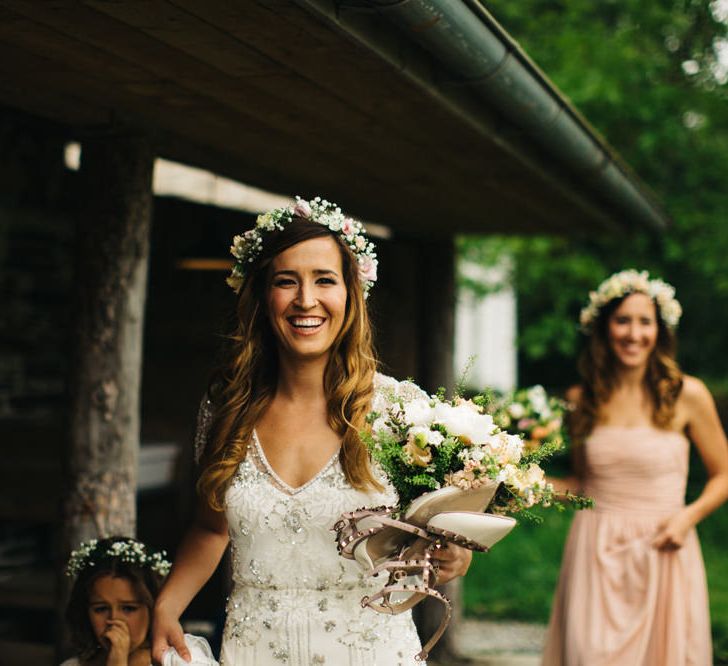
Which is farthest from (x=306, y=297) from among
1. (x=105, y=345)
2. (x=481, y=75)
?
(x=105, y=345)

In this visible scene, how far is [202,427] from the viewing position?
2936mm

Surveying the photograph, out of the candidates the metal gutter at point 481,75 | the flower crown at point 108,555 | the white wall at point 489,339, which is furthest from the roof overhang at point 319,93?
the white wall at point 489,339

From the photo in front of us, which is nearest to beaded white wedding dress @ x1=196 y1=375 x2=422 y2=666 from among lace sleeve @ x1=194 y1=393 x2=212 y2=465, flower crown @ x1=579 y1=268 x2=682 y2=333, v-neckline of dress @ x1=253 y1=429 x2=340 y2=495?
v-neckline of dress @ x1=253 y1=429 x2=340 y2=495

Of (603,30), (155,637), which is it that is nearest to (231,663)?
(155,637)

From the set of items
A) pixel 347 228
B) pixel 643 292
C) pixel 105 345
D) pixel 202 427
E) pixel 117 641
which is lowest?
pixel 117 641

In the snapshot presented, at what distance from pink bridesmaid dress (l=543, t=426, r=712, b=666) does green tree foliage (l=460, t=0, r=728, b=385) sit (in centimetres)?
524

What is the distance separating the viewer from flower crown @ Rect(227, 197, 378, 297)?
2.84m

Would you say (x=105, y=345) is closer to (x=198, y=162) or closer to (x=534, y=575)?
(x=198, y=162)

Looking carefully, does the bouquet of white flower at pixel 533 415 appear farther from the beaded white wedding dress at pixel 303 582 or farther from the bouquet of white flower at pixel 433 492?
the bouquet of white flower at pixel 433 492

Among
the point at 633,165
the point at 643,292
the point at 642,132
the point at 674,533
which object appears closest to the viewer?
the point at 674,533

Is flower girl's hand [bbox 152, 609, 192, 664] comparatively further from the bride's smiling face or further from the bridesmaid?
the bridesmaid

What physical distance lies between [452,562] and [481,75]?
1.53m

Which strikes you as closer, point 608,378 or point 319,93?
point 319,93

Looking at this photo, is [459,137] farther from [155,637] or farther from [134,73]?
[155,637]
